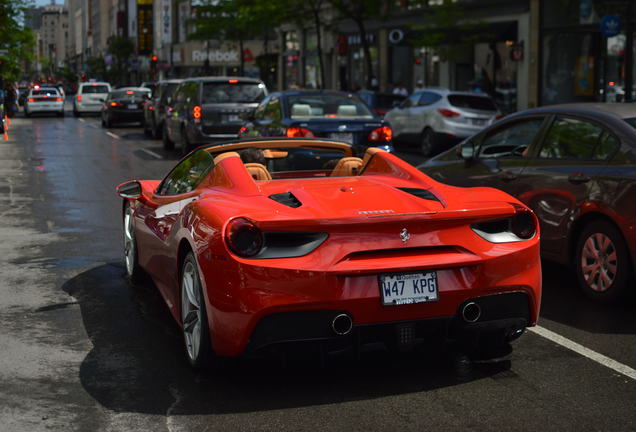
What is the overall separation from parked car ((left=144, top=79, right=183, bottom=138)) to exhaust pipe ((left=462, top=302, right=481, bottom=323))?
23308mm

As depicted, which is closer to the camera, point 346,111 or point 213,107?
point 346,111

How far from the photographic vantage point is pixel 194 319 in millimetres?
5648

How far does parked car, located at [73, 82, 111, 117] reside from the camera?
50562 mm

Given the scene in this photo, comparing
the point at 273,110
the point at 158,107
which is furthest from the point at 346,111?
the point at 158,107

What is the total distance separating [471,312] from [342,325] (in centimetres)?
70

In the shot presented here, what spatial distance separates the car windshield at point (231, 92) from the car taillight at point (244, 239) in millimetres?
17840

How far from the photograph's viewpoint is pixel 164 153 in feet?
81.3

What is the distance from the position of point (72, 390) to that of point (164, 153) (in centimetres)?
1968

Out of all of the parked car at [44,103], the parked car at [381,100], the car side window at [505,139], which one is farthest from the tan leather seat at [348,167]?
the parked car at [44,103]

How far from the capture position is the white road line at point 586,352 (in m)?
5.73

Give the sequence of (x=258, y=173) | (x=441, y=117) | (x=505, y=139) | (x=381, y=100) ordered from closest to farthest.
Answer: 1. (x=258, y=173)
2. (x=505, y=139)
3. (x=441, y=117)
4. (x=381, y=100)

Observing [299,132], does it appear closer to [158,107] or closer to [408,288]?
[408,288]

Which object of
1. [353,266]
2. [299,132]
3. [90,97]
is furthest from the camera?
[90,97]

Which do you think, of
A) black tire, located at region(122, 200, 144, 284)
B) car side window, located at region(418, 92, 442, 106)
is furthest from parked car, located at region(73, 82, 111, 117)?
black tire, located at region(122, 200, 144, 284)
